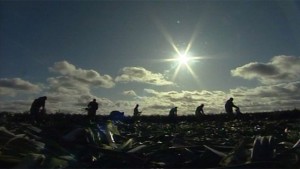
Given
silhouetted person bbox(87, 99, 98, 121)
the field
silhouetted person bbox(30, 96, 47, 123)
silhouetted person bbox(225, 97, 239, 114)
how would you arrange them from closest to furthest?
the field < silhouetted person bbox(30, 96, 47, 123) < silhouetted person bbox(87, 99, 98, 121) < silhouetted person bbox(225, 97, 239, 114)

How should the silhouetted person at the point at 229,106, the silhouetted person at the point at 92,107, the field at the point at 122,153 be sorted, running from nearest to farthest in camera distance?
1. the field at the point at 122,153
2. the silhouetted person at the point at 92,107
3. the silhouetted person at the point at 229,106

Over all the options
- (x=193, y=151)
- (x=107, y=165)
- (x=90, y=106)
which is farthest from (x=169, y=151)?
(x=90, y=106)

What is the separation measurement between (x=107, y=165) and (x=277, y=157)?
9.29 ft

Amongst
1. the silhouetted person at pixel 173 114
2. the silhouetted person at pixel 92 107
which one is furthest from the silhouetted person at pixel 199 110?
the silhouetted person at pixel 92 107

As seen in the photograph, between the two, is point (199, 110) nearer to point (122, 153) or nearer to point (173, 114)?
point (173, 114)

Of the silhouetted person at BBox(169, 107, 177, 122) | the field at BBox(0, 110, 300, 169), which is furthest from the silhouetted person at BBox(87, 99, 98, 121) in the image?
the field at BBox(0, 110, 300, 169)

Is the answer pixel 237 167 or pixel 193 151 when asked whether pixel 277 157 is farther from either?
pixel 193 151

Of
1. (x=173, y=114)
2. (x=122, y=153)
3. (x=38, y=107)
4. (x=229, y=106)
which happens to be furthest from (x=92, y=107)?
(x=122, y=153)

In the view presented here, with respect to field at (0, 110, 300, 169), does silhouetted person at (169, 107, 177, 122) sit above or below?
above

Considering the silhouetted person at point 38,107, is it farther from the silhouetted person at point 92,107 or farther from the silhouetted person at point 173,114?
the silhouetted person at point 173,114

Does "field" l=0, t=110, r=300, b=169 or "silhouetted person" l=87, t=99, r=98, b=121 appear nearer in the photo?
"field" l=0, t=110, r=300, b=169

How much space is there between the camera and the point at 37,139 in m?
7.12

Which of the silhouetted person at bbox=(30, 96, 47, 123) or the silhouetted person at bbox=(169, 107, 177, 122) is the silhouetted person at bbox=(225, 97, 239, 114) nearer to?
the silhouetted person at bbox=(169, 107, 177, 122)

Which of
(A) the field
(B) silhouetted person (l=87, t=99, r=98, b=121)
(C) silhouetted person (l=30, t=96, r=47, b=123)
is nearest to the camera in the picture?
(A) the field
